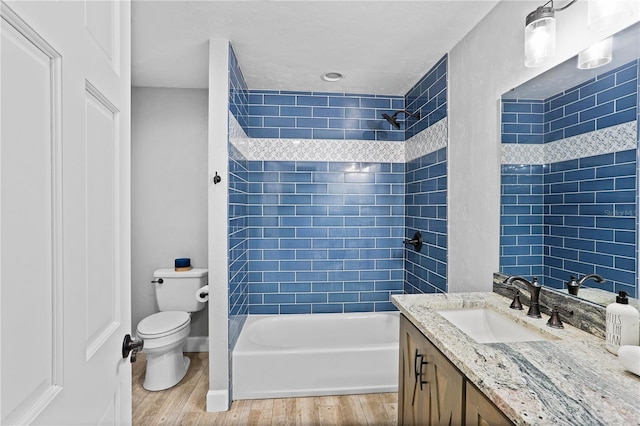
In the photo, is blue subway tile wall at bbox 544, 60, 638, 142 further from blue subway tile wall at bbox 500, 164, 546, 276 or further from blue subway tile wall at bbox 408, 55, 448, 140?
blue subway tile wall at bbox 408, 55, 448, 140

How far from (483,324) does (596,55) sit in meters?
1.22

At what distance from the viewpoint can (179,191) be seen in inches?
133

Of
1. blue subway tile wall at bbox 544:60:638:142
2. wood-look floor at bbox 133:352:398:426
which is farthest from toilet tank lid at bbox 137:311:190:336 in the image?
blue subway tile wall at bbox 544:60:638:142

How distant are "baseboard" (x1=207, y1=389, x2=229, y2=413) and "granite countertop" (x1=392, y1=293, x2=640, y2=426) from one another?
1.66m

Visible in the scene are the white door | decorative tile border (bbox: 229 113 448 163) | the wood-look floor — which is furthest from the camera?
decorative tile border (bbox: 229 113 448 163)

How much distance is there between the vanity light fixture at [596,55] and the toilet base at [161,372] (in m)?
3.15

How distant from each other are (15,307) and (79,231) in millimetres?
225

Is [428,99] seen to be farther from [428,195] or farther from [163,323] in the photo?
[163,323]

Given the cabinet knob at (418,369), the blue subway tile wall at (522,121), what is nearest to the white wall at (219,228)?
the cabinet knob at (418,369)

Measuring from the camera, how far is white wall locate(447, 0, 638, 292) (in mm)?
1741

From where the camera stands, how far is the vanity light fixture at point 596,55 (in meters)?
1.26

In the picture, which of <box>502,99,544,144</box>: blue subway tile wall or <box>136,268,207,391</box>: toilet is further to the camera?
<box>136,268,207,391</box>: toilet

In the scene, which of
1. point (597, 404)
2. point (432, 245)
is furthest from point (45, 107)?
point (432, 245)

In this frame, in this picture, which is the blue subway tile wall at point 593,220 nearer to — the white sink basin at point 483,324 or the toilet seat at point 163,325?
the white sink basin at point 483,324
